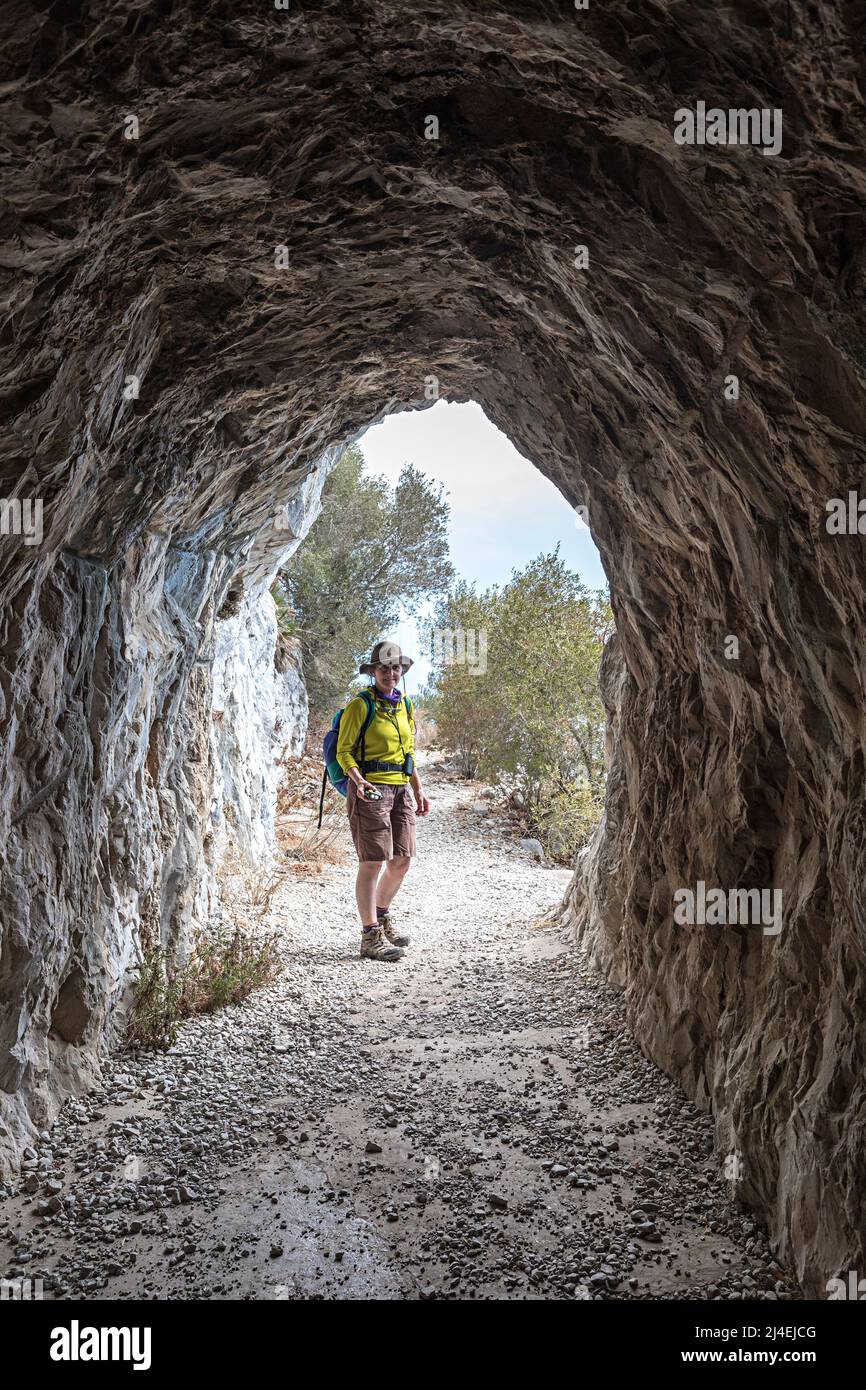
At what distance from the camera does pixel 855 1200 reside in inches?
110

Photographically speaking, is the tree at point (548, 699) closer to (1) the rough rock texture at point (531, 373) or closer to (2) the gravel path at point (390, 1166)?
(2) the gravel path at point (390, 1166)

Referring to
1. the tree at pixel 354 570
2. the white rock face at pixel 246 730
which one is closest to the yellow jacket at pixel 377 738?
the white rock face at pixel 246 730

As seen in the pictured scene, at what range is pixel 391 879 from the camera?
26.9ft

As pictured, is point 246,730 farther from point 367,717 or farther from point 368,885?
point 368,885

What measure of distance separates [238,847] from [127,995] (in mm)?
4066

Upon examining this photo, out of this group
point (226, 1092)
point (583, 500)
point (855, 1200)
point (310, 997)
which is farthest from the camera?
point (310, 997)

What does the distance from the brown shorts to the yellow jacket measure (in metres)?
0.15

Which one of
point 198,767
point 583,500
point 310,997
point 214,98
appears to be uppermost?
point 214,98

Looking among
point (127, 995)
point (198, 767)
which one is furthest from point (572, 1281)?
point (198, 767)

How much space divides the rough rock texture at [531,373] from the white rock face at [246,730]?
304cm

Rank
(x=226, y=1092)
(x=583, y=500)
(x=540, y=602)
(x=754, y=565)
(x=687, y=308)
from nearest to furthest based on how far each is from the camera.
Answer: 1. (x=687, y=308)
2. (x=754, y=565)
3. (x=226, y=1092)
4. (x=583, y=500)
5. (x=540, y=602)

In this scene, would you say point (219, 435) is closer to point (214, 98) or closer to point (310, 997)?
point (214, 98)

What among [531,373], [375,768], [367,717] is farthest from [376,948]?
[531,373]

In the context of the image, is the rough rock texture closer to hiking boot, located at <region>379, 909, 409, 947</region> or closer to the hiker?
the hiker
